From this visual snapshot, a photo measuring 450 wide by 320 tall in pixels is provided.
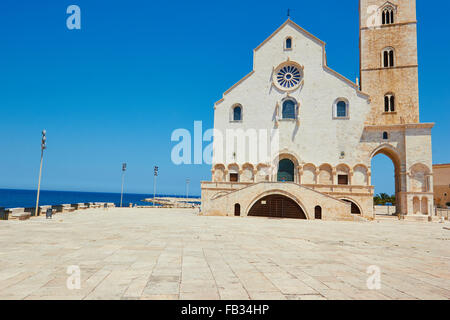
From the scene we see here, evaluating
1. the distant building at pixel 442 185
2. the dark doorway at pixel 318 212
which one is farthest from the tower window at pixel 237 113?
the distant building at pixel 442 185

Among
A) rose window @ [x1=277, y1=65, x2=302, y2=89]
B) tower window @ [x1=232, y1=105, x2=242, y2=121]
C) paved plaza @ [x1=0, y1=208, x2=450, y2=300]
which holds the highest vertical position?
rose window @ [x1=277, y1=65, x2=302, y2=89]

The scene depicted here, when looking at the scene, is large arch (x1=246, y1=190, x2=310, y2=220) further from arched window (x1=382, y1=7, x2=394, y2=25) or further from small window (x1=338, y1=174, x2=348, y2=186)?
arched window (x1=382, y1=7, x2=394, y2=25)

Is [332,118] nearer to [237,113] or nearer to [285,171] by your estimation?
[285,171]

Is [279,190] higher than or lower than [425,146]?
lower

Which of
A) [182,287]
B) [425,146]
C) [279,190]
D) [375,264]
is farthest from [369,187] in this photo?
[182,287]

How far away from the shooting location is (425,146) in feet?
108

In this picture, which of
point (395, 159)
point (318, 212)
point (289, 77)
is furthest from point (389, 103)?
point (318, 212)

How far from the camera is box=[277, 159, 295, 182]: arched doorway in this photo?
36.0 m

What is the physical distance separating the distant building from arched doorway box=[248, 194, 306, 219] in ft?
148

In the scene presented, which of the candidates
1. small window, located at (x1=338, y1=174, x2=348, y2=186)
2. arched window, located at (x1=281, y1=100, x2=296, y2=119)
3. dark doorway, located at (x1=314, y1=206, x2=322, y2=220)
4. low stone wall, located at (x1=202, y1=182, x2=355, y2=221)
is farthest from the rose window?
dark doorway, located at (x1=314, y1=206, x2=322, y2=220)

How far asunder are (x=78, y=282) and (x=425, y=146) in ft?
121

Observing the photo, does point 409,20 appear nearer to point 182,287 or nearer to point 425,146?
point 425,146

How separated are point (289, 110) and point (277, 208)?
46.5 feet
